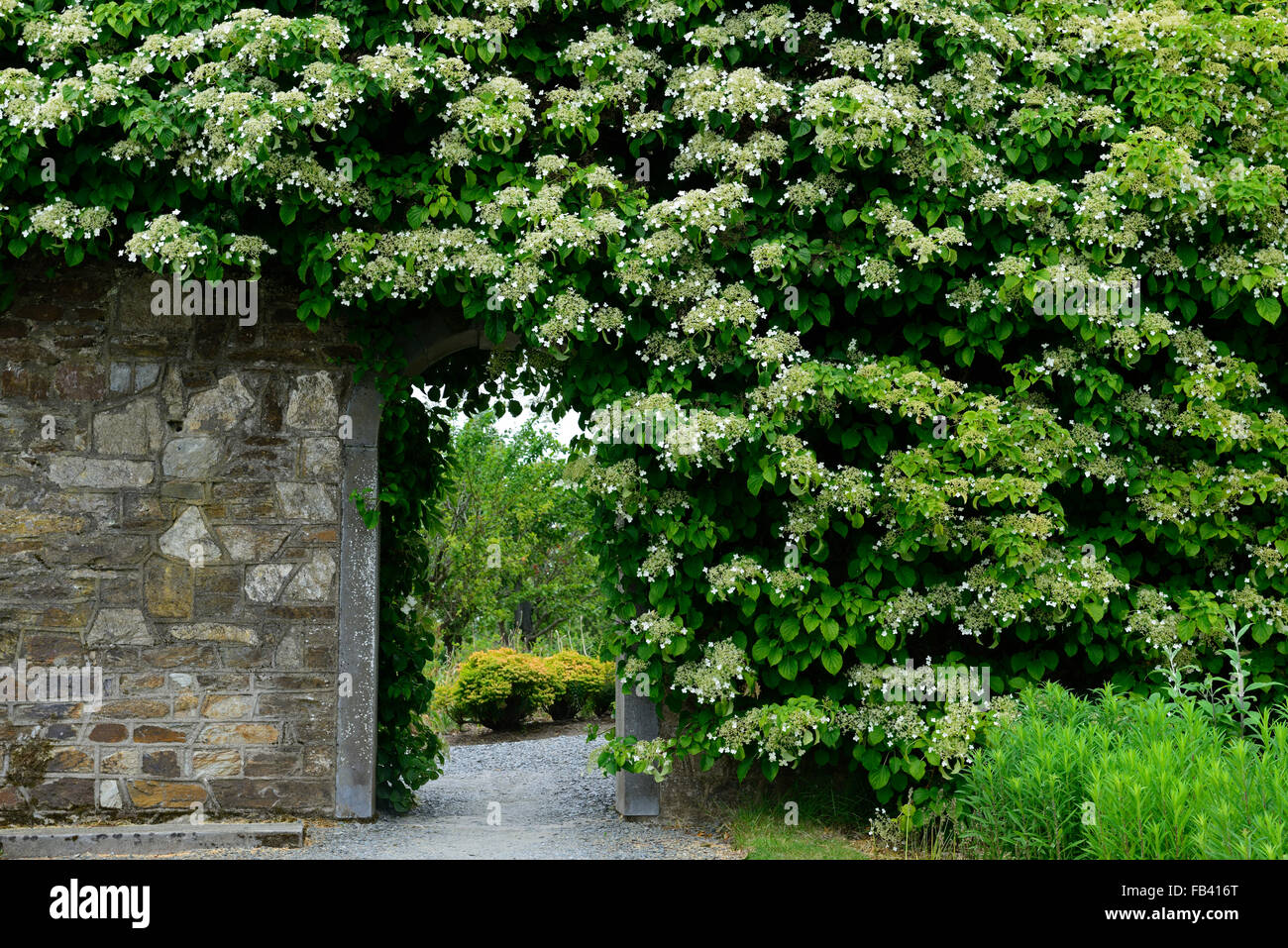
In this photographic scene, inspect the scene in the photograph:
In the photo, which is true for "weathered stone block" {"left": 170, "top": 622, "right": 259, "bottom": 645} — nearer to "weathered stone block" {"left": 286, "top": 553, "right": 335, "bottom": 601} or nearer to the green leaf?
"weathered stone block" {"left": 286, "top": 553, "right": 335, "bottom": 601}

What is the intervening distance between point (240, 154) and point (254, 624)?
7.62 feet

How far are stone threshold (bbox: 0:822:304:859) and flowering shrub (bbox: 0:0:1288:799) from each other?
1.82 metres

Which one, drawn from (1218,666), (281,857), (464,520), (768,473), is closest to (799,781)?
(768,473)

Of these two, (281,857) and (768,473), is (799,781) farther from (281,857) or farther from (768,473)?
(281,857)

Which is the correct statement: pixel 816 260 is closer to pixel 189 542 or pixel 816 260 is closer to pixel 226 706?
pixel 189 542

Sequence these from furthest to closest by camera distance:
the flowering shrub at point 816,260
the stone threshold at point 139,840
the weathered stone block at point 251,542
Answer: the weathered stone block at point 251,542, the flowering shrub at point 816,260, the stone threshold at point 139,840

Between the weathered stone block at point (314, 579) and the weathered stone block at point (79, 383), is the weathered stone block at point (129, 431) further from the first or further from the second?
the weathered stone block at point (314, 579)

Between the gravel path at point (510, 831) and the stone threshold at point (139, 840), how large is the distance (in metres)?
0.07

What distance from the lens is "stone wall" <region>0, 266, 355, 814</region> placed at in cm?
594

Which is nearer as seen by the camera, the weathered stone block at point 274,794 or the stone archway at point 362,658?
the weathered stone block at point 274,794

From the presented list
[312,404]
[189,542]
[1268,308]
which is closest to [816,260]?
[1268,308]

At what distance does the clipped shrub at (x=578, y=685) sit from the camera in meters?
12.6

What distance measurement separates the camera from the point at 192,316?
244 inches

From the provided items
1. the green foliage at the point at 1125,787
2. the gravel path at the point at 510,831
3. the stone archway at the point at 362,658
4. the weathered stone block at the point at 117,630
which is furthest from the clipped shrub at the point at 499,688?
the green foliage at the point at 1125,787
